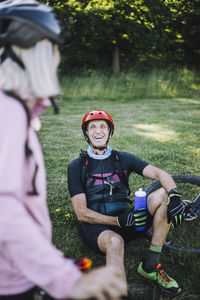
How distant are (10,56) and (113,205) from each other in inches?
91.7

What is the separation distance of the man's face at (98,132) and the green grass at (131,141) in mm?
1280

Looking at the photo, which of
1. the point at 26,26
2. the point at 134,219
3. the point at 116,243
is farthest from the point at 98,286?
the point at 134,219

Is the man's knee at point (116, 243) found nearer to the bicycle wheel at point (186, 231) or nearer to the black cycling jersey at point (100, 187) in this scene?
the black cycling jersey at point (100, 187)

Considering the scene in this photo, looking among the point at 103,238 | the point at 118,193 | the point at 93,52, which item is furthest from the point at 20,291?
the point at 93,52

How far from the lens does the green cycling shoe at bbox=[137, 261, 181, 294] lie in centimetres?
260

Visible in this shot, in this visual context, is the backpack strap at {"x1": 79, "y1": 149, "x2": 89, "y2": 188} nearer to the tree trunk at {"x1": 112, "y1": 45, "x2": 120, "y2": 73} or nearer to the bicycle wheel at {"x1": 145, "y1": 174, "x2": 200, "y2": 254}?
the bicycle wheel at {"x1": 145, "y1": 174, "x2": 200, "y2": 254}

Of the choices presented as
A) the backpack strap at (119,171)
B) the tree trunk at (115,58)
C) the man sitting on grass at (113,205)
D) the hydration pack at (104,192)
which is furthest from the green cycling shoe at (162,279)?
the tree trunk at (115,58)

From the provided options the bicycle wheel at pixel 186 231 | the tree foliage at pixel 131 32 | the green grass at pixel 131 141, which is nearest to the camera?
the green grass at pixel 131 141

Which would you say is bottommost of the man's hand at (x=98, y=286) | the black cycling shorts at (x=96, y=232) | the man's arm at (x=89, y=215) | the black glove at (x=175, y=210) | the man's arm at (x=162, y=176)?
the black cycling shorts at (x=96, y=232)

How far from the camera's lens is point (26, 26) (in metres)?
1.23

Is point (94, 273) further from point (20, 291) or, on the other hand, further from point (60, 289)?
point (20, 291)

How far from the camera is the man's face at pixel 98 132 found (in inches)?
137

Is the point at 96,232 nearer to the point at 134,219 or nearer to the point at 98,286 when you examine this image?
the point at 134,219

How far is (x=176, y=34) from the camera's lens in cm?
2219
